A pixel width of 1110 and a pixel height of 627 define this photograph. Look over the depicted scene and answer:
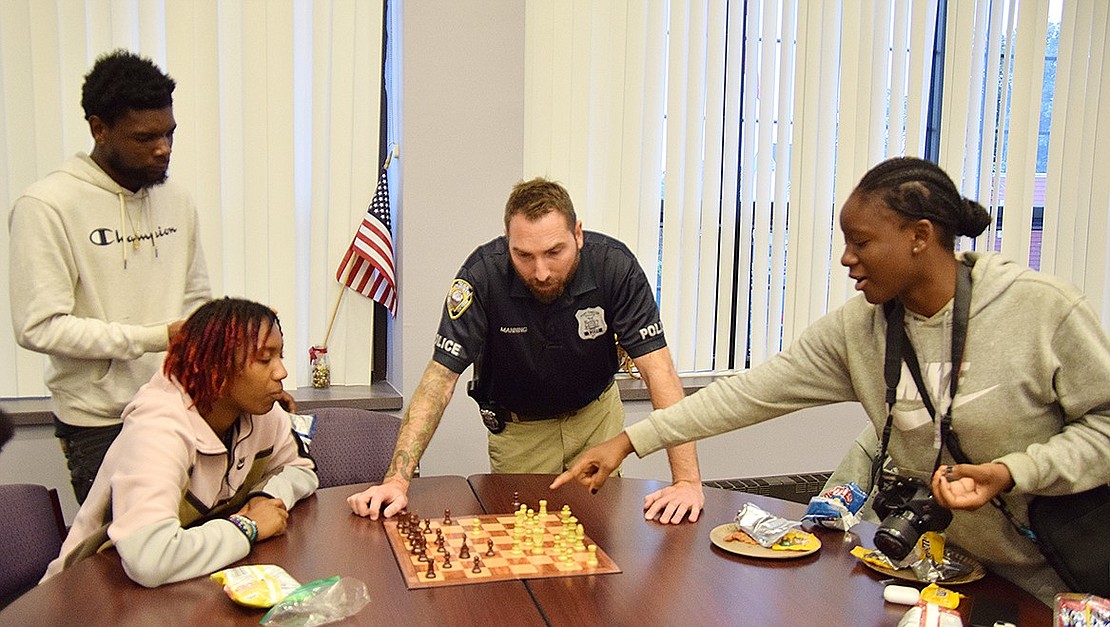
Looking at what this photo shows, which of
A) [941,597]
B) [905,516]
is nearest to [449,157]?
[905,516]

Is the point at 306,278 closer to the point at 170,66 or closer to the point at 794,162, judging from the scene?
the point at 170,66

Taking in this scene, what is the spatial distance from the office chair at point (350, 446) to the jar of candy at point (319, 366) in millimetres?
951

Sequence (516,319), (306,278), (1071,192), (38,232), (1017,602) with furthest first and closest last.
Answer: (1071,192)
(306,278)
(516,319)
(38,232)
(1017,602)

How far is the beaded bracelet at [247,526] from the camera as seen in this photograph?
6.60ft

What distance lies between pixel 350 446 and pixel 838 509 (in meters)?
1.52

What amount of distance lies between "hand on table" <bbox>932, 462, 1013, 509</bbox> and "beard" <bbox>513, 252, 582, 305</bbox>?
4.18 ft

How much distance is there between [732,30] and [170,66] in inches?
96.6

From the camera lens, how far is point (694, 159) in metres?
4.39

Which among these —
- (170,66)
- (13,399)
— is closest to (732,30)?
(170,66)

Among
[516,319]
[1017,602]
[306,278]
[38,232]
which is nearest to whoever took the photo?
[1017,602]

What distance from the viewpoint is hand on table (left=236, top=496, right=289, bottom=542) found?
6.87 feet

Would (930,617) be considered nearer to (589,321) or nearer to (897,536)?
(897,536)

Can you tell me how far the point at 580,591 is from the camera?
1.84 metres

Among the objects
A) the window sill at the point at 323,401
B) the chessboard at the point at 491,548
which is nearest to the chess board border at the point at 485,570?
the chessboard at the point at 491,548
